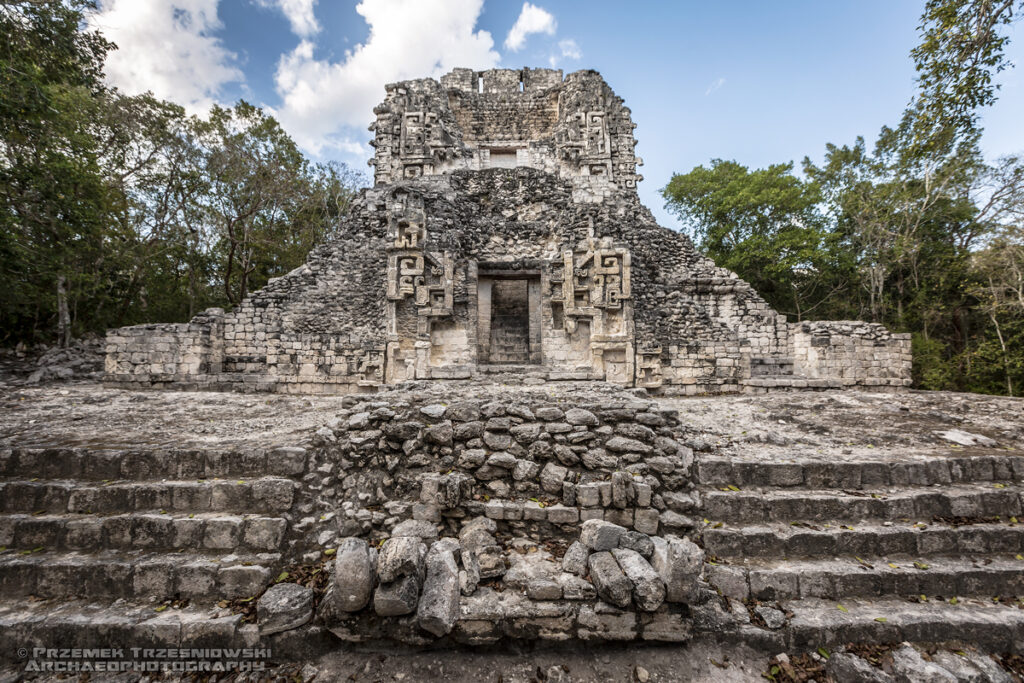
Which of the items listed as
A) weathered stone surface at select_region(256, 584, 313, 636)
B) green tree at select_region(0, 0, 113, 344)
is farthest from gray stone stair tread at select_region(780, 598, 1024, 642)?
green tree at select_region(0, 0, 113, 344)

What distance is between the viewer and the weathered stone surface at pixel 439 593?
2416mm

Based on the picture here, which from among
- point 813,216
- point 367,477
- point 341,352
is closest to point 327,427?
point 367,477

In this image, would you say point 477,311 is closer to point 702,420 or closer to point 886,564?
point 702,420

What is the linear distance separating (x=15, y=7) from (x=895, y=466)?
13872mm

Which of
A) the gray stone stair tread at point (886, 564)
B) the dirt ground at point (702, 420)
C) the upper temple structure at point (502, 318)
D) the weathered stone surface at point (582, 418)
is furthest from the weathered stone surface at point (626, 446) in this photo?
the upper temple structure at point (502, 318)

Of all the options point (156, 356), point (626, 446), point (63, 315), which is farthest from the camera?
point (63, 315)

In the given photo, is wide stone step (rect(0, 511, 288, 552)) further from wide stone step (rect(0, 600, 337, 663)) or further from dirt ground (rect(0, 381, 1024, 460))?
dirt ground (rect(0, 381, 1024, 460))

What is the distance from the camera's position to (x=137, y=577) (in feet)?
9.56

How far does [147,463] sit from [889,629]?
22.7ft

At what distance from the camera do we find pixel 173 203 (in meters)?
13.9

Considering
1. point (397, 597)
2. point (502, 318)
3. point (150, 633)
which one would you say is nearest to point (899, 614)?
point (397, 597)

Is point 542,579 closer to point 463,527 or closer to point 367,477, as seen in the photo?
point 463,527

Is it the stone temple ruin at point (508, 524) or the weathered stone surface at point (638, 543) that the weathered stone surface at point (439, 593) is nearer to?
the stone temple ruin at point (508, 524)

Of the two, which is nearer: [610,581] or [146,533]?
[610,581]
